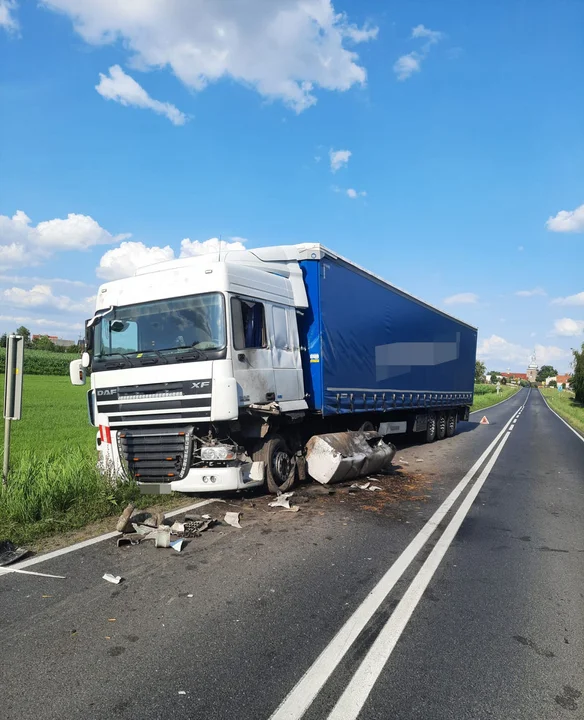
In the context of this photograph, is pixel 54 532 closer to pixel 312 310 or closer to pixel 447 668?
pixel 447 668

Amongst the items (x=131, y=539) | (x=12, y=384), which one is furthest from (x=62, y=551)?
(x=12, y=384)

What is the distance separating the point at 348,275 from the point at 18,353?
217 inches

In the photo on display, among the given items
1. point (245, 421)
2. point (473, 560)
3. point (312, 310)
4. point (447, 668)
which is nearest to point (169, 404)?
point (245, 421)

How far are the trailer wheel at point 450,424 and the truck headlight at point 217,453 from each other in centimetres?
1272

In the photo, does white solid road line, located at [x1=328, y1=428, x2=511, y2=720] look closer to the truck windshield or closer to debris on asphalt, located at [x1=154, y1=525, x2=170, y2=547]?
debris on asphalt, located at [x1=154, y1=525, x2=170, y2=547]

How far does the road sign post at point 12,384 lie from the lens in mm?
6305

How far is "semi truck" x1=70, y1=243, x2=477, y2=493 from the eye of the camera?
6.46 metres

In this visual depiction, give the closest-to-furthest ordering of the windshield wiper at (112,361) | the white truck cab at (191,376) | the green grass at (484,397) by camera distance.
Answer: the white truck cab at (191,376) → the windshield wiper at (112,361) → the green grass at (484,397)

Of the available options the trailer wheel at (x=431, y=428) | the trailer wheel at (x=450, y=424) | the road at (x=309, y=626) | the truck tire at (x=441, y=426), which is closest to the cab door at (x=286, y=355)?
the road at (x=309, y=626)

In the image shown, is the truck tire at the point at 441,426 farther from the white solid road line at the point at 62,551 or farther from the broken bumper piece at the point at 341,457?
the white solid road line at the point at 62,551

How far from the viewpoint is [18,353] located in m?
6.42

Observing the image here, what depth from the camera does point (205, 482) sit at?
6.40m

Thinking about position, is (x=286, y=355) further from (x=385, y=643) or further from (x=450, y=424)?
(x=450, y=424)

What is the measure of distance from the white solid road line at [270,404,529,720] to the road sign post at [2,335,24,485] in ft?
15.6
